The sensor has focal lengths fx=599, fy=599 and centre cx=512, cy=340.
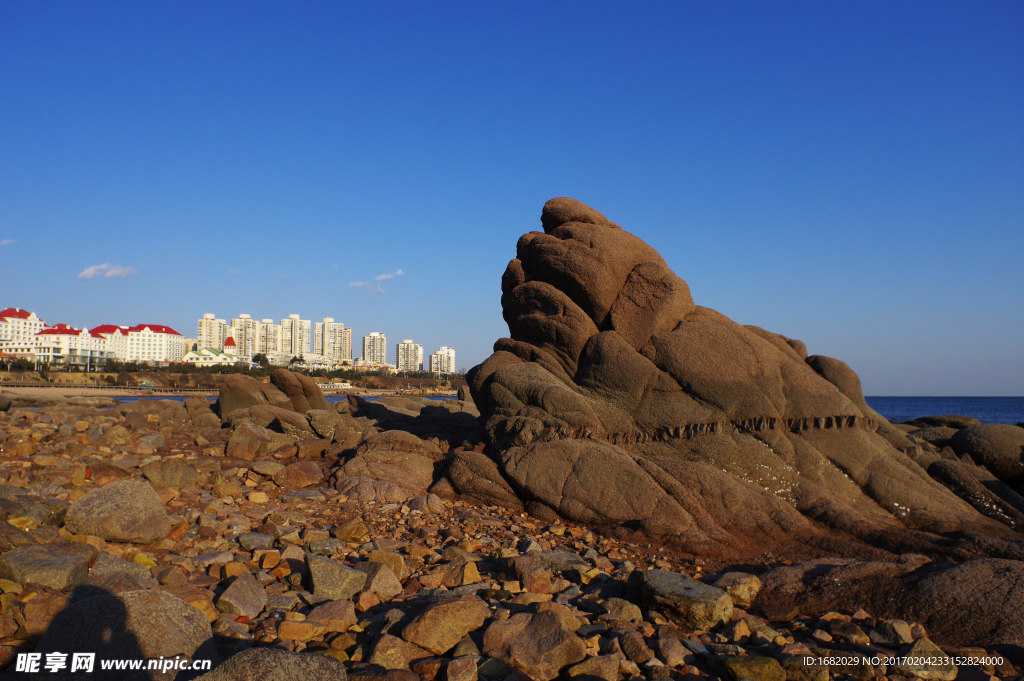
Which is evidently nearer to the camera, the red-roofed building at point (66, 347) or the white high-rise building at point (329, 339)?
the red-roofed building at point (66, 347)

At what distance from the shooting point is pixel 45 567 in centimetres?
535

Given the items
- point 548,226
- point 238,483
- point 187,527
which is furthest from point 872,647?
point 548,226

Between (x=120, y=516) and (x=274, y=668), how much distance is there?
14.5ft

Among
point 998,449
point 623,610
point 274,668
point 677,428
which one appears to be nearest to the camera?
point 274,668

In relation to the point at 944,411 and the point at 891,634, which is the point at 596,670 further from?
the point at 944,411

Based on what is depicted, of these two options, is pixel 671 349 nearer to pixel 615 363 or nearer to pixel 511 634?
pixel 615 363

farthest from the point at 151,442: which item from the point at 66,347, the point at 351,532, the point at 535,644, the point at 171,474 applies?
the point at 66,347

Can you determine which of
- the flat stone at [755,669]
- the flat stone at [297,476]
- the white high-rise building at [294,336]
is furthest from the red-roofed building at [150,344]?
the flat stone at [755,669]

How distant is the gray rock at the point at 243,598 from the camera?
5.39 m

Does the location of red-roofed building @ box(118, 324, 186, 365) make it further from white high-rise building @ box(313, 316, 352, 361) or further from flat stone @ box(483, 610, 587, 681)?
flat stone @ box(483, 610, 587, 681)

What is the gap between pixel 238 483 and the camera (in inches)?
390

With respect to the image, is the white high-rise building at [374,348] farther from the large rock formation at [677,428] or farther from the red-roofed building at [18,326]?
the large rock formation at [677,428]

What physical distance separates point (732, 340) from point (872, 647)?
6422 millimetres

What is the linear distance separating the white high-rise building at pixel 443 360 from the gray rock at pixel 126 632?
16173 centimetres
